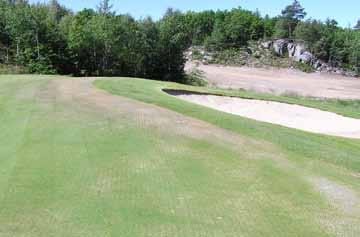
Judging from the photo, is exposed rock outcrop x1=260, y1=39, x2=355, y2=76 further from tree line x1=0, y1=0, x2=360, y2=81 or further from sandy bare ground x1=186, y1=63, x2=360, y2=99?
tree line x1=0, y1=0, x2=360, y2=81

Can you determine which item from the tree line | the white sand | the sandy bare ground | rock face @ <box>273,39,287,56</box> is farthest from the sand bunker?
rock face @ <box>273,39,287,56</box>

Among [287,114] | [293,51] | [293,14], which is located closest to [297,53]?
[293,51]

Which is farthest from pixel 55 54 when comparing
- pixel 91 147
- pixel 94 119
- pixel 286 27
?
pixel 286 27

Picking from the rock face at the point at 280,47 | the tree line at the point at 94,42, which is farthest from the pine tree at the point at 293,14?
the tree line at the point at 94,42

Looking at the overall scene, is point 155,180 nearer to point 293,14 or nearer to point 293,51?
point 293,51

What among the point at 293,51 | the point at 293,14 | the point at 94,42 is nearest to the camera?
the point at 94,42

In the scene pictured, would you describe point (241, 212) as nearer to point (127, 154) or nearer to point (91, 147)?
point (127, 154)

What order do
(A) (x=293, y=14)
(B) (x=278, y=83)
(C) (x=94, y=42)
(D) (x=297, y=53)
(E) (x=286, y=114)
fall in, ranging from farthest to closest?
(A) (x=293, y=14)
(D) (x=297, y=53)
(B) (x=278, y=83)
(C) (x=94, y=42)
(E) (x=286, y=114)

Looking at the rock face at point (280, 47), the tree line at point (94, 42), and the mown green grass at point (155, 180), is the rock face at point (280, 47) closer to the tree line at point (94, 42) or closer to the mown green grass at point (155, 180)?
the tree line at point (94, 42)
